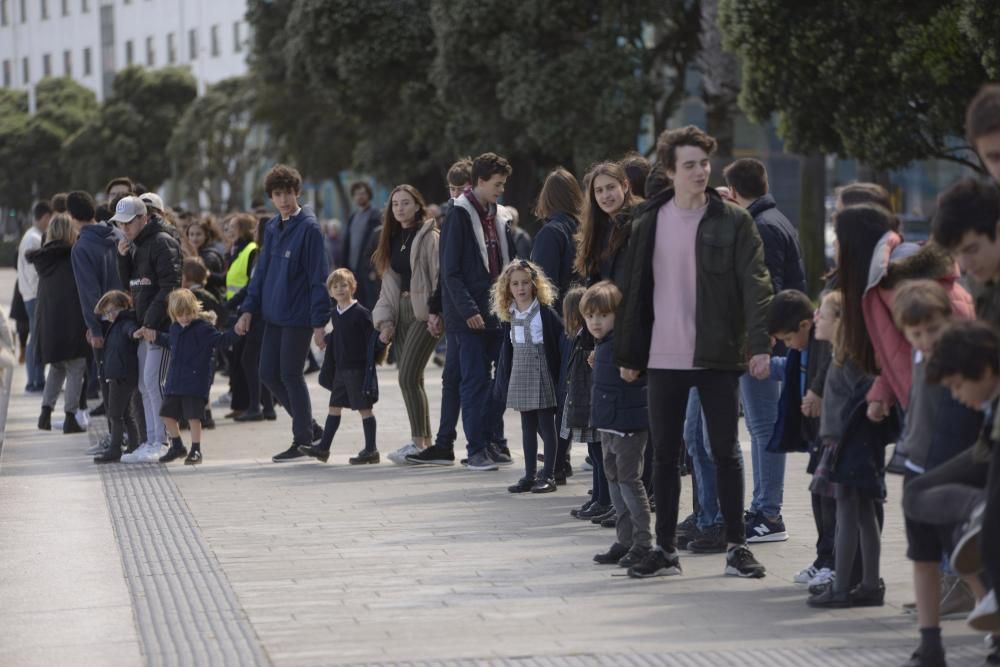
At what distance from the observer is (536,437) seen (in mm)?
10664

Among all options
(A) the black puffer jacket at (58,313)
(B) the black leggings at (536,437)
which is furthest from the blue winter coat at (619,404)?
(A) the black puffer jacket at (58,313)

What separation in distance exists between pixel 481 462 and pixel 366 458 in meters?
0.92

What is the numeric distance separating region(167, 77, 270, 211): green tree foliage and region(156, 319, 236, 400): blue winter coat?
48714mm

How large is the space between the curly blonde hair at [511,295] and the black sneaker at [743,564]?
2.98 m

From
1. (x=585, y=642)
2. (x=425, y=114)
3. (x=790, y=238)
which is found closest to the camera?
(x=585, y=642)

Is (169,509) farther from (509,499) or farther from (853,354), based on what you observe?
(853,354)

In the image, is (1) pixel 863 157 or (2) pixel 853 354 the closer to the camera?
(2) pixel 853 354

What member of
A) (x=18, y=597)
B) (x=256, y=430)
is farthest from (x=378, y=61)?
(x=18, y=597)

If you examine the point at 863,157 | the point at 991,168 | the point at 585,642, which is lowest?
the point at 585,642

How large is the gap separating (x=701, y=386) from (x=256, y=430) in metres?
7.66

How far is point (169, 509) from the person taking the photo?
34.4 feet

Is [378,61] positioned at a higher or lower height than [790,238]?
higher

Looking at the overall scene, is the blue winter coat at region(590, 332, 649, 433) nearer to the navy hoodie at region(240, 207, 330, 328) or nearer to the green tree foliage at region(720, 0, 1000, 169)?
the navy hoodie at region(240, 207, 330, 328)

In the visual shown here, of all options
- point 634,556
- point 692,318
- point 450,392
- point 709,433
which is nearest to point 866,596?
point 709,433
